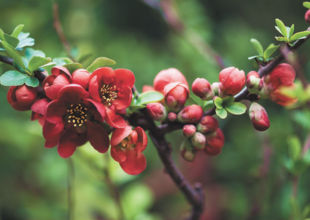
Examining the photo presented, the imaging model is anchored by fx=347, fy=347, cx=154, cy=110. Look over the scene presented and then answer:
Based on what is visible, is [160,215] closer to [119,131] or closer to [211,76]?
[211,76]

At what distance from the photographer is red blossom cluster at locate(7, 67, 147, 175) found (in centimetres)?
64

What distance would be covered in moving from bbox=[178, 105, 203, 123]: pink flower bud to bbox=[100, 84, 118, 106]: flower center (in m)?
0.14

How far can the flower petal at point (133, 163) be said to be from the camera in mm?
712

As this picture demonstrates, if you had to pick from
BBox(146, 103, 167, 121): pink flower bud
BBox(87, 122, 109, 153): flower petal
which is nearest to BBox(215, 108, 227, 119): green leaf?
BBox(146, 103, 167, 121): pink flower bud

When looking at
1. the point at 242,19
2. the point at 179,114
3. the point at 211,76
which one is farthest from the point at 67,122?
the point at 242,19

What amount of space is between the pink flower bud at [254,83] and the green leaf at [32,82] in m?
0.41

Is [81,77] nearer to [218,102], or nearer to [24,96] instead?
[24,96]

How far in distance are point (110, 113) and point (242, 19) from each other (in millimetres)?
1927

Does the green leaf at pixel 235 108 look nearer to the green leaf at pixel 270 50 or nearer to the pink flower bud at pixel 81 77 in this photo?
the green leaf at pixel 270 50

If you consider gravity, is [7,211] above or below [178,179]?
above

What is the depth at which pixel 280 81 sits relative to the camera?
0.69 metres

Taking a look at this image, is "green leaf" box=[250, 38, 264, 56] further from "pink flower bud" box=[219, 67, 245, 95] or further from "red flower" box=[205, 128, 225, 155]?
"red flower" box=[205, 128, 225, 155]

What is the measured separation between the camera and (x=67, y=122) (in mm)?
700

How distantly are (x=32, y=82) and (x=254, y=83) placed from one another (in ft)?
1.40
